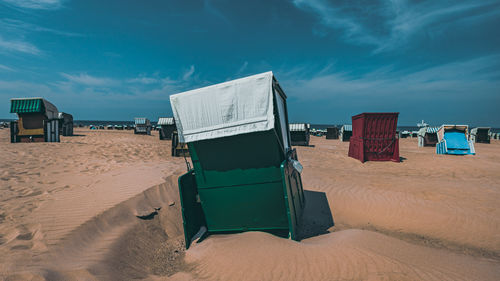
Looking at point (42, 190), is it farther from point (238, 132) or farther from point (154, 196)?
point (238, 132)

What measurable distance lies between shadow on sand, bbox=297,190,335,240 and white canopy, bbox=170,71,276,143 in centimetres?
283

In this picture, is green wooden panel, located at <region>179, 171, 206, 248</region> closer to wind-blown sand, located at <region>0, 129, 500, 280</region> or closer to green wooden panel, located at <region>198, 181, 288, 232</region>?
green wooden panel, located at <region>198, 181, 288, 232</region>

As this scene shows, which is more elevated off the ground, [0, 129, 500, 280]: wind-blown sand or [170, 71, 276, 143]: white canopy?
[170, 71, 276, 143]: white canopy

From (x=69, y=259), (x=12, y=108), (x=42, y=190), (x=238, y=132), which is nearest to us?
(x=69, y=259)

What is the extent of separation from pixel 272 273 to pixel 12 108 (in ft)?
68.7

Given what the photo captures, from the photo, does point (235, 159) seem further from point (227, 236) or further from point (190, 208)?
point (227, 236)

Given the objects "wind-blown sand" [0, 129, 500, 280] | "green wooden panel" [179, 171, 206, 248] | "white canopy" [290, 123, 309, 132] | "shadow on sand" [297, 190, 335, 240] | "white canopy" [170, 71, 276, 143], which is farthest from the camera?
"white canopy" [290, 123, 309, 132]

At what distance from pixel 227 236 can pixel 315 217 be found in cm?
276

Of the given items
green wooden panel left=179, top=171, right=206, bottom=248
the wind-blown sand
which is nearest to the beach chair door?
the wind-blown sand

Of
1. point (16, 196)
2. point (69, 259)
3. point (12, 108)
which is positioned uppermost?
point (12, 108)

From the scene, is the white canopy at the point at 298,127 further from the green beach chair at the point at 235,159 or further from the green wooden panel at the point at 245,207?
the green wooden panel at the point at 245,207

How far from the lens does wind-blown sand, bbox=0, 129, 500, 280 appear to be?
304cm

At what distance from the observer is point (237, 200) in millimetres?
4285

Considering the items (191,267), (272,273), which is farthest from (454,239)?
(191,267)
